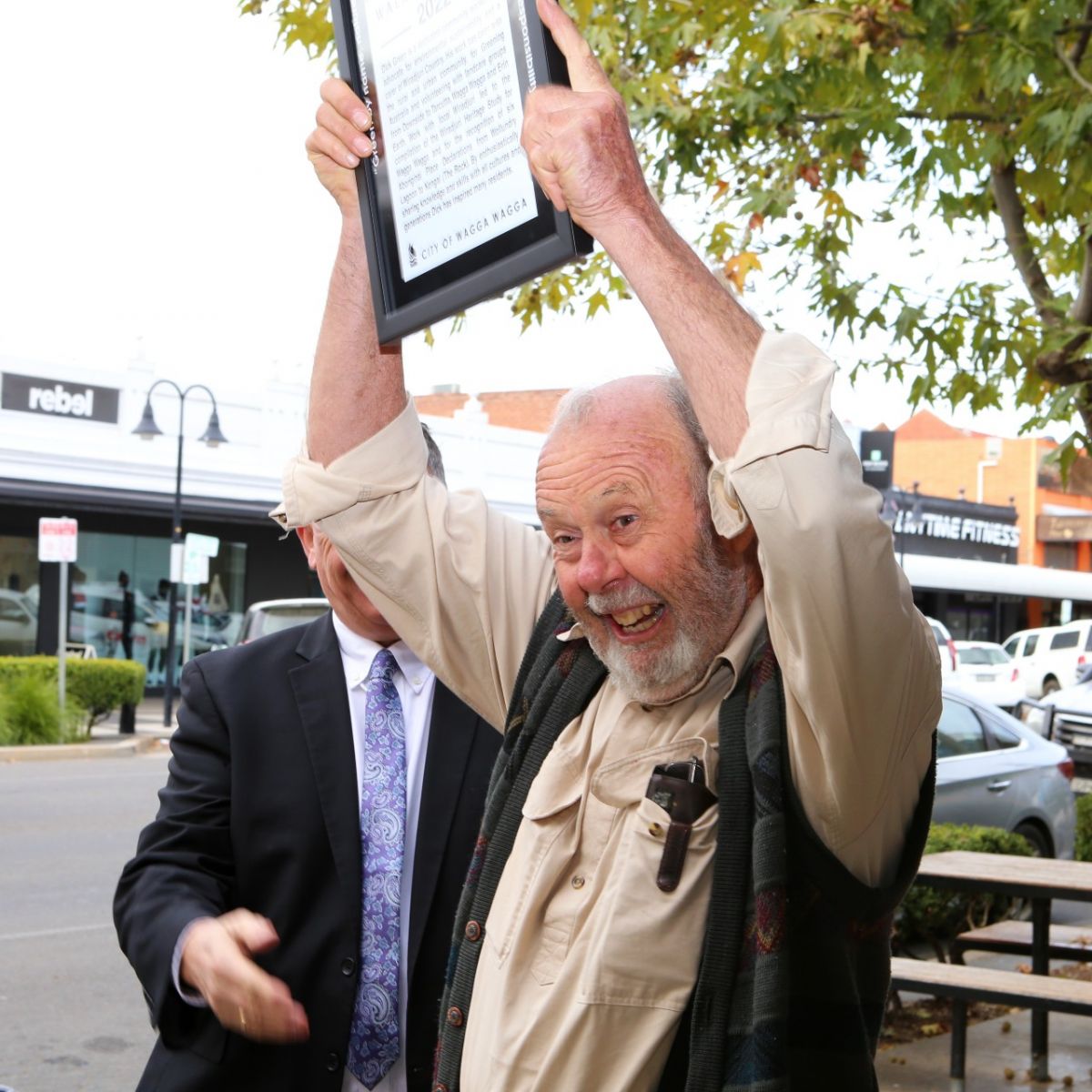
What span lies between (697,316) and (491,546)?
0.83 metres

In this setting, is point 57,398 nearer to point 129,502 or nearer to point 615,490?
point 129,502

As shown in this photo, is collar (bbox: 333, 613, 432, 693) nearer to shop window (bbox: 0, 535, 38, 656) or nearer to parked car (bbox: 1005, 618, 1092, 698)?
shop window (bbox: 0, 535, 38, 656)

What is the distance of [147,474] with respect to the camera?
2611cm

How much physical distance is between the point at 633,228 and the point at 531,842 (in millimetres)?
827

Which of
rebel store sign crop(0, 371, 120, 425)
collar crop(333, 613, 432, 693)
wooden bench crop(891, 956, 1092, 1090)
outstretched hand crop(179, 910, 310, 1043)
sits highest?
rebel store sign crop(0, 371, 120, 425)

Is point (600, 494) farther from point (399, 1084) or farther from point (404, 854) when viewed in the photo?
point (399, 1084)

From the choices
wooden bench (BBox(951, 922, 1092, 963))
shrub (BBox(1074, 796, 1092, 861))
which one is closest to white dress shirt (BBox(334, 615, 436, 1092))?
wooden bench (BBox(951, 922, 1092, 963))

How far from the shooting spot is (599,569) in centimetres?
207

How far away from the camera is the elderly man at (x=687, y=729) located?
1.76 m

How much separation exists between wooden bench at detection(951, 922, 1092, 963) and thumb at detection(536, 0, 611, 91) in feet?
17.7

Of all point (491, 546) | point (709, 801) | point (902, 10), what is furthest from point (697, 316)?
point (902, 10)

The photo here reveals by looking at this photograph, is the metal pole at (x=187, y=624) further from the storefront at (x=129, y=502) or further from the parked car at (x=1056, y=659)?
the parked car at (x=1056, y=659)

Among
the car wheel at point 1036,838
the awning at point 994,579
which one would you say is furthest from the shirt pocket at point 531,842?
the awning at point 994,579

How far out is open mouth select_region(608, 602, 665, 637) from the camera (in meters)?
2.10
